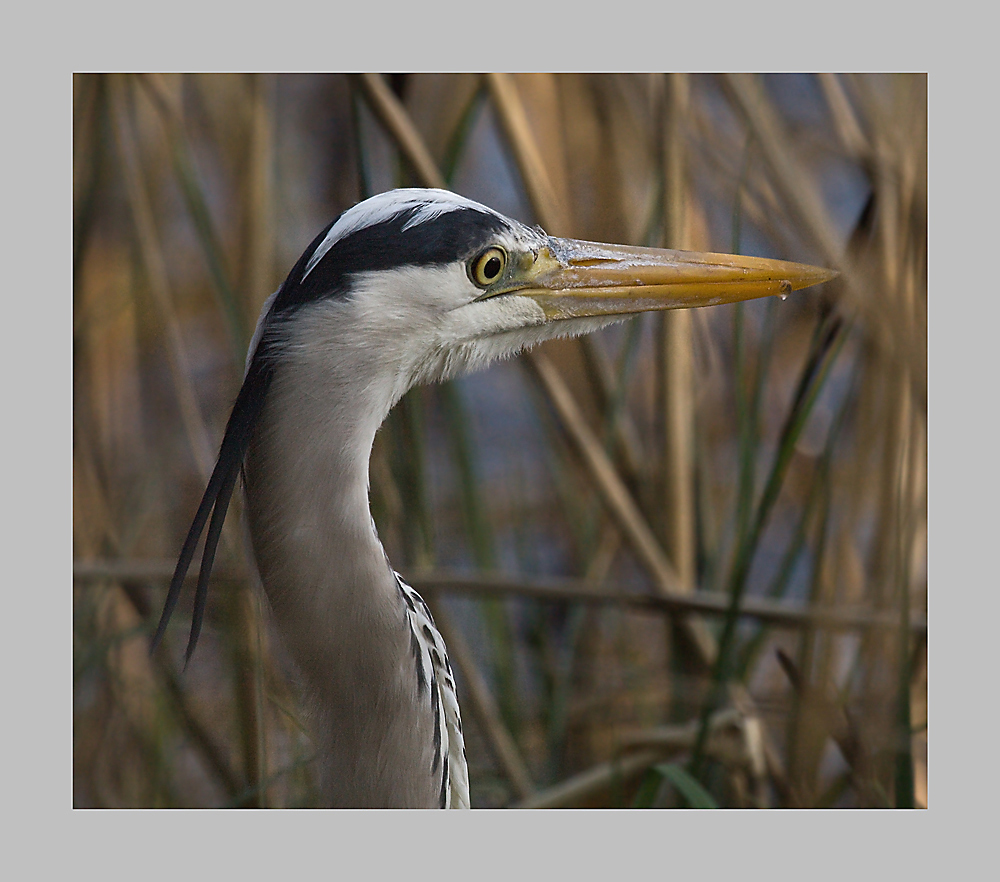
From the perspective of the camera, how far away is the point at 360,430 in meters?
1.03

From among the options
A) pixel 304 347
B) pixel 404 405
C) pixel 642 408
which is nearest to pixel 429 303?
pixel 304 347

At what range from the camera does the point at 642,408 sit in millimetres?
1450

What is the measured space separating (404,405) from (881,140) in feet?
2.56

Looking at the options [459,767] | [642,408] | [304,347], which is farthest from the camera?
[642,408]

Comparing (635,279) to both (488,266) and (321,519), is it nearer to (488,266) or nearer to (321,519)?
(488,266)

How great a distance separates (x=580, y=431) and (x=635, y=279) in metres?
0.34

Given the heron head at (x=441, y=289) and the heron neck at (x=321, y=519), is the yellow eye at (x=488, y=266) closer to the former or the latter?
the heron head at (x=441, y=289)

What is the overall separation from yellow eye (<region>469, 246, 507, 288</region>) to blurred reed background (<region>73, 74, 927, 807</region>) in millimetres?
325

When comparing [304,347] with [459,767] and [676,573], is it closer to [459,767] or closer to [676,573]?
[459,767]

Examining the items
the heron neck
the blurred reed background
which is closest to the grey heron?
the heron neck

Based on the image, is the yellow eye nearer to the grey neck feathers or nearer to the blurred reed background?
the grey neck feathers

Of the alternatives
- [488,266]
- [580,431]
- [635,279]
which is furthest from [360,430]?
[580,431]

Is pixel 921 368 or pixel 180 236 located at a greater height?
pixel 180 236

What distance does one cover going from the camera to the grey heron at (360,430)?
1018mm
